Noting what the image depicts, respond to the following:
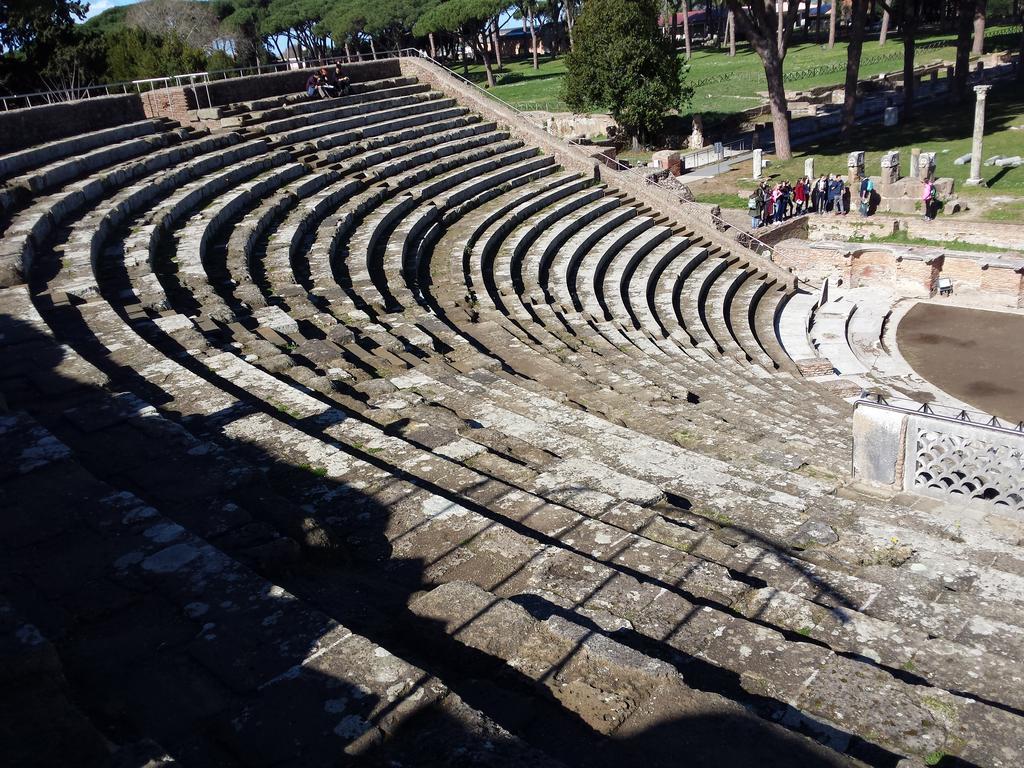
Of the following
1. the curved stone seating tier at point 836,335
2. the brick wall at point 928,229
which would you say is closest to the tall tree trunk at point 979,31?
the brick wall at point 928,229

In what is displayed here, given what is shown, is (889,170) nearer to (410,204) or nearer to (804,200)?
(804,200)

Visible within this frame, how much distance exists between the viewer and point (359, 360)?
9891mm

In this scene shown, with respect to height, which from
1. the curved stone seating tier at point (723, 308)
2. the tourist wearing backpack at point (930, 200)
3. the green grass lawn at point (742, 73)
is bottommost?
the curved stone seating tier at point (723, 308)

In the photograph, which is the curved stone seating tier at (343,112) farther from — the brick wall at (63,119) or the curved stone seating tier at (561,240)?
the curved stone seating tier at (561,240)

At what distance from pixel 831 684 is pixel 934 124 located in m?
33.8

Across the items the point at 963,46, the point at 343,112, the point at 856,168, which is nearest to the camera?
the point at 343,112

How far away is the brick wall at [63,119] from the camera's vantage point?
51.8ft

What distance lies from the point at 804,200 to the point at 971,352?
29.8 feet

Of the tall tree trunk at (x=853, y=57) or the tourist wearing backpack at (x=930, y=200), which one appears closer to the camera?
the tourist wearing backpack at (x=930, y=200)

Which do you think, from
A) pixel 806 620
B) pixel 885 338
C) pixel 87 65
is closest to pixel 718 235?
pixel 885 338

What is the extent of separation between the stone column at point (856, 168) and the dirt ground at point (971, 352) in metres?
6.46

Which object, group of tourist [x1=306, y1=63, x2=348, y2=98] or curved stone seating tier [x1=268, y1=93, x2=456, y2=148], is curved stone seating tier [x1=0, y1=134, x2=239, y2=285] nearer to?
curved stone seating tier [x1=268, y1=93, x2=456, y2=148]

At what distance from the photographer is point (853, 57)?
1224 inches

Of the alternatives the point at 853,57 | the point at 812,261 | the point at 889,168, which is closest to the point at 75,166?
the point at 812,261
